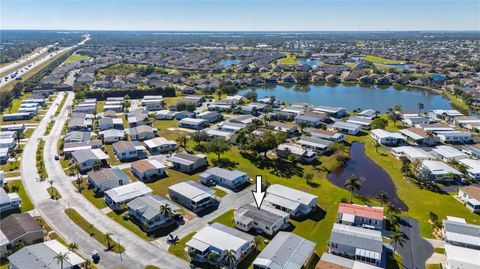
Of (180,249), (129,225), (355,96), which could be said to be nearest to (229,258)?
(180,249)

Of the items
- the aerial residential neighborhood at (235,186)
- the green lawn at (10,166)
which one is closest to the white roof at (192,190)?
the aerial residential neighborhood at (235,186)

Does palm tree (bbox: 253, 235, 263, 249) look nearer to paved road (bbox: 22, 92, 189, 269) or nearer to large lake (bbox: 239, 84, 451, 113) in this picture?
paved road (bbox: 22, 92, 189, 269)

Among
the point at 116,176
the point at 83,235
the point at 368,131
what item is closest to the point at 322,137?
the point at 368,131

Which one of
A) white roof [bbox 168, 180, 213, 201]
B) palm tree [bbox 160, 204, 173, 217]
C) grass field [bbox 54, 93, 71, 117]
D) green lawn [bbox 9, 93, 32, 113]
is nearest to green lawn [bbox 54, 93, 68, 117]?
grass field [bbox 54, 93, 71, 117]

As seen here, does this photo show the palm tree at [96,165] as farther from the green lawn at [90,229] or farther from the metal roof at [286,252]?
the metal roof at [286,252]

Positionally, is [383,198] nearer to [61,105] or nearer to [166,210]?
[166,210]

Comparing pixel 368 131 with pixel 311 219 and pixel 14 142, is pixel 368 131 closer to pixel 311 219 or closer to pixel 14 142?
pixel 311 219

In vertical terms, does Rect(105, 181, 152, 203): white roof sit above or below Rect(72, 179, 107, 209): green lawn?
above
